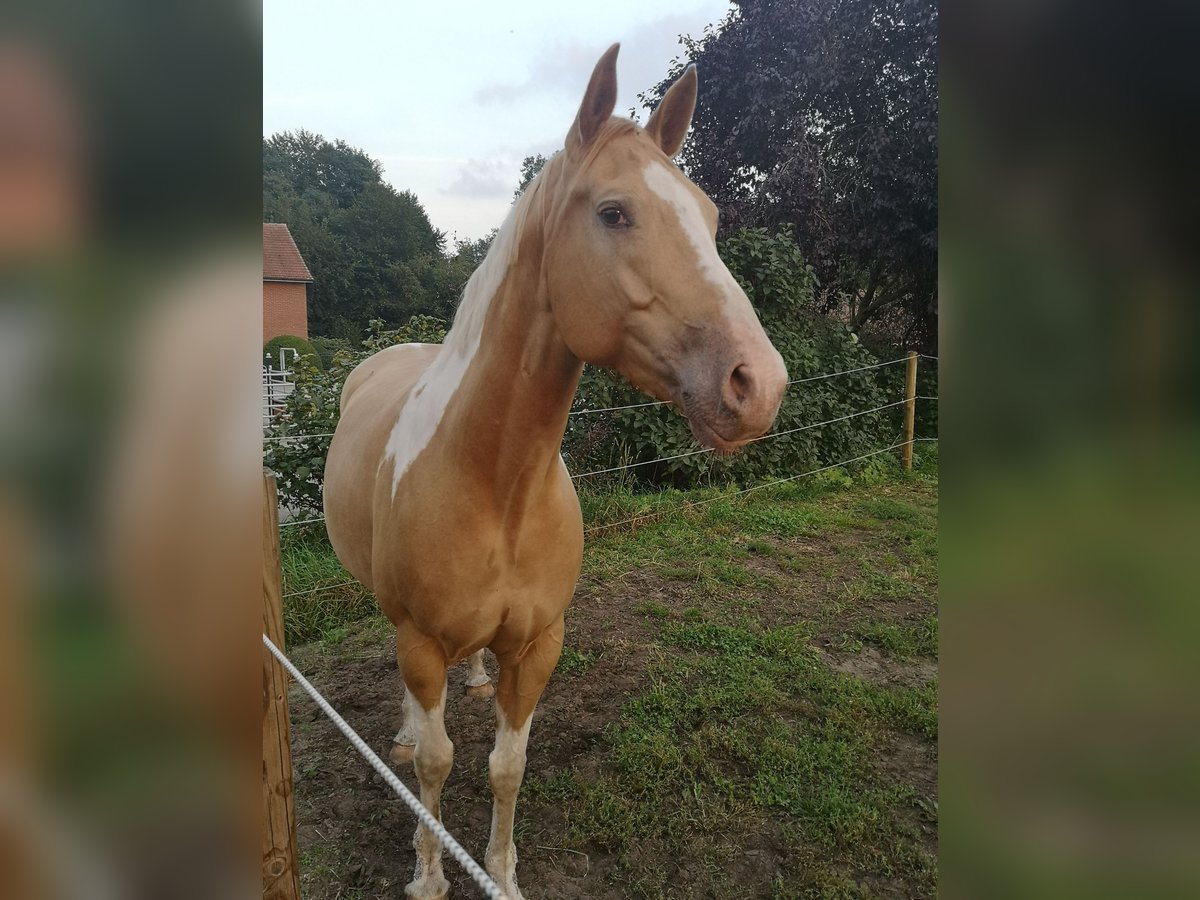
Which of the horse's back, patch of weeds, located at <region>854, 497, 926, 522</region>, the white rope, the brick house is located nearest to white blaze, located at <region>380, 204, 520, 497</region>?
the horse's back

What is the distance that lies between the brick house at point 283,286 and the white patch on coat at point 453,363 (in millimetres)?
18934

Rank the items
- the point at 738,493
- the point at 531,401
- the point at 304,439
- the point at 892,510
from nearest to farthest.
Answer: the point at 531,401, the point at 304,439, the point at 892,510, the point at 738,493

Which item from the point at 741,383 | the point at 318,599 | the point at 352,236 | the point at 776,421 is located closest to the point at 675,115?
the point at 741,383

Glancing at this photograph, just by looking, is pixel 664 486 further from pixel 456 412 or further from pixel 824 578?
pixel 456 412

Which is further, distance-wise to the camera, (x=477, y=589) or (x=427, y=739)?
(x=427, y=739)

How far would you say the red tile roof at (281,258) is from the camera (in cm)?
1974

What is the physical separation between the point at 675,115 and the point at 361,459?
1.56 metres

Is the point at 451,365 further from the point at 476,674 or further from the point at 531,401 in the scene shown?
the point at 476,674

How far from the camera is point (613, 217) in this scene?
4.65ft

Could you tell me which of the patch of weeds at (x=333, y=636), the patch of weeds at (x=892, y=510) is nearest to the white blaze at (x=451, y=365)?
the patch of weeds at (x=333, y=636)
